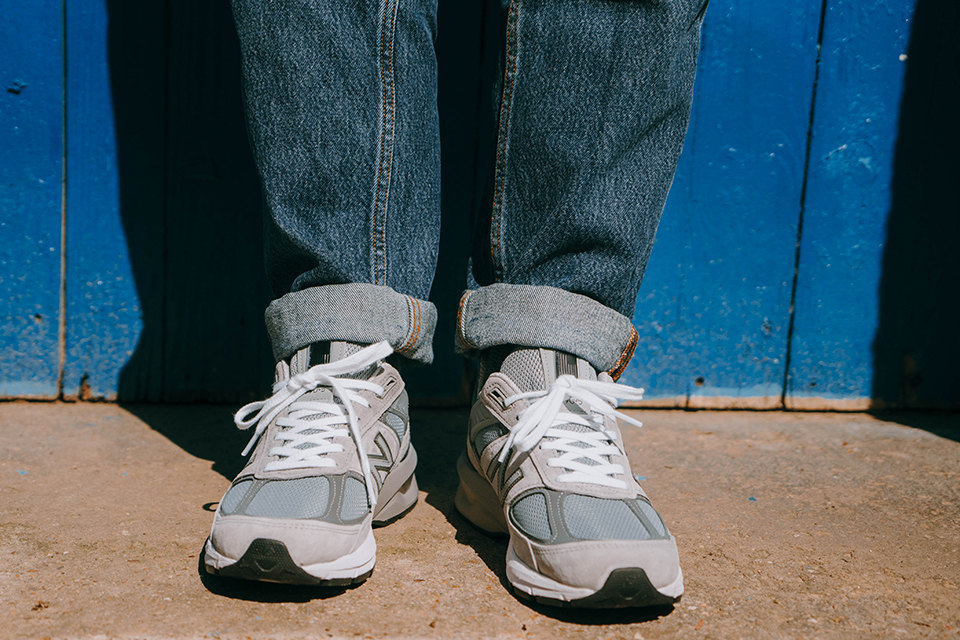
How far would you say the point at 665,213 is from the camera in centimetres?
128

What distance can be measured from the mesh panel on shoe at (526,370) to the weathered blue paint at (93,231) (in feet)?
2.51

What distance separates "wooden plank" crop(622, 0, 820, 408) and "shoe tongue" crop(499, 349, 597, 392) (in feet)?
1.71

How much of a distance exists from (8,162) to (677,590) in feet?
4.00

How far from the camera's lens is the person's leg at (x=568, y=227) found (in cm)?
79

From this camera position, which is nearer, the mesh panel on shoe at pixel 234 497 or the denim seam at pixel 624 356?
the mesh panel on shoe at pixel 234 497

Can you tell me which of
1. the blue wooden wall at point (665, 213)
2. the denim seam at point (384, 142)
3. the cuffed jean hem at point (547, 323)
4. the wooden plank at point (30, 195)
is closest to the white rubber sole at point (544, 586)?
the cuffed jean hem at point (547, 323)

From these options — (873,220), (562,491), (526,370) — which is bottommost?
(562,491)

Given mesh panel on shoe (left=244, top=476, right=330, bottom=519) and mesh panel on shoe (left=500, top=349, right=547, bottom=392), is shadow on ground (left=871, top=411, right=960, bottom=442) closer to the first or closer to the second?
mesh panel on shoe (left=500, top=349, right=547, bottom=392)

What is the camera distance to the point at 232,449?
1.09 metres

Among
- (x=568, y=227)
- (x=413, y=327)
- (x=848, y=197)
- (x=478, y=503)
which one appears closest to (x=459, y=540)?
(x=478, y=503)

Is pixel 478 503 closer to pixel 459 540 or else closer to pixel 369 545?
pixel 459 540

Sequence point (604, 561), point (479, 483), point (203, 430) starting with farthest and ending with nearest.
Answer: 1. point (203, 430)
2. point (479, 483)
3. point (604, 561)

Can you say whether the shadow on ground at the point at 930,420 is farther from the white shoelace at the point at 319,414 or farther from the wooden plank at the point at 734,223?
the white shoelace at the point at 319,414

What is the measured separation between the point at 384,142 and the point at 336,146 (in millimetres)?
57
